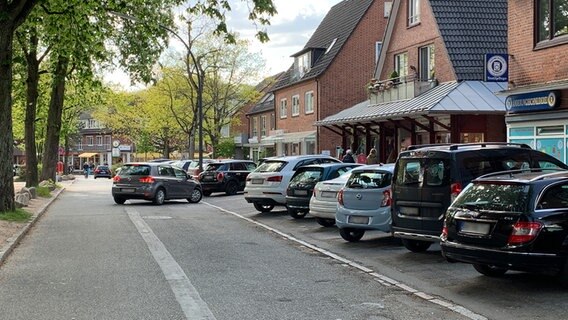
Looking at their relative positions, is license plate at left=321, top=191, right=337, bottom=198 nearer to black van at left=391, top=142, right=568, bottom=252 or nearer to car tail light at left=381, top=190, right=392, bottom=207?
car tail light at left=381, top=190, right=392, bottom=207

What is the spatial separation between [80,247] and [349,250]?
16.2 feet

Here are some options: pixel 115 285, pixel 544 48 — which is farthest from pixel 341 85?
pixel 115 285

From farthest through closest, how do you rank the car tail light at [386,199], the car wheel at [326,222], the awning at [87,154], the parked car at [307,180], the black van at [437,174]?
the awning at [87,154]
the parked car at [307,180]
the car wheel at [326,222]
the car tail light at [386,199]
the black van at [437,174]

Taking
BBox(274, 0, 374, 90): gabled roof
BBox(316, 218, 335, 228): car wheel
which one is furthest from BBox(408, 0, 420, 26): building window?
BBox(316, 218, 335, 228): car wheel

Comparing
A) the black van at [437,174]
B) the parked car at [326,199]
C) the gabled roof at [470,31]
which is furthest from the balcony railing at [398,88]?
the black van at [437,174]

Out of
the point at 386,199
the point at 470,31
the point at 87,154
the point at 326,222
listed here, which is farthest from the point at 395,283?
the point at 87,154

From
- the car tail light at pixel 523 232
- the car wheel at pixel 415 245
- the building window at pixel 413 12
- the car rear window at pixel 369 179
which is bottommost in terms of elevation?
→ the car wheel at pixel 415 245

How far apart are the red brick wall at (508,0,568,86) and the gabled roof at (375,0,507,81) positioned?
652cm

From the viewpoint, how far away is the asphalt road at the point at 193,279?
284 inches

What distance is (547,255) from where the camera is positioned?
25.1ft

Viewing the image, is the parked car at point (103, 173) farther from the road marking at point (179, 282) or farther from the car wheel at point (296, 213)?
the road marking at point (179, 282)

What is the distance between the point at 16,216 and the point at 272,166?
23.6ft

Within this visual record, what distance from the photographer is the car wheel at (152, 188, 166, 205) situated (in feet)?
77.5

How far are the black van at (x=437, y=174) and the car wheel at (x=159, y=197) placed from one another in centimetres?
1404
